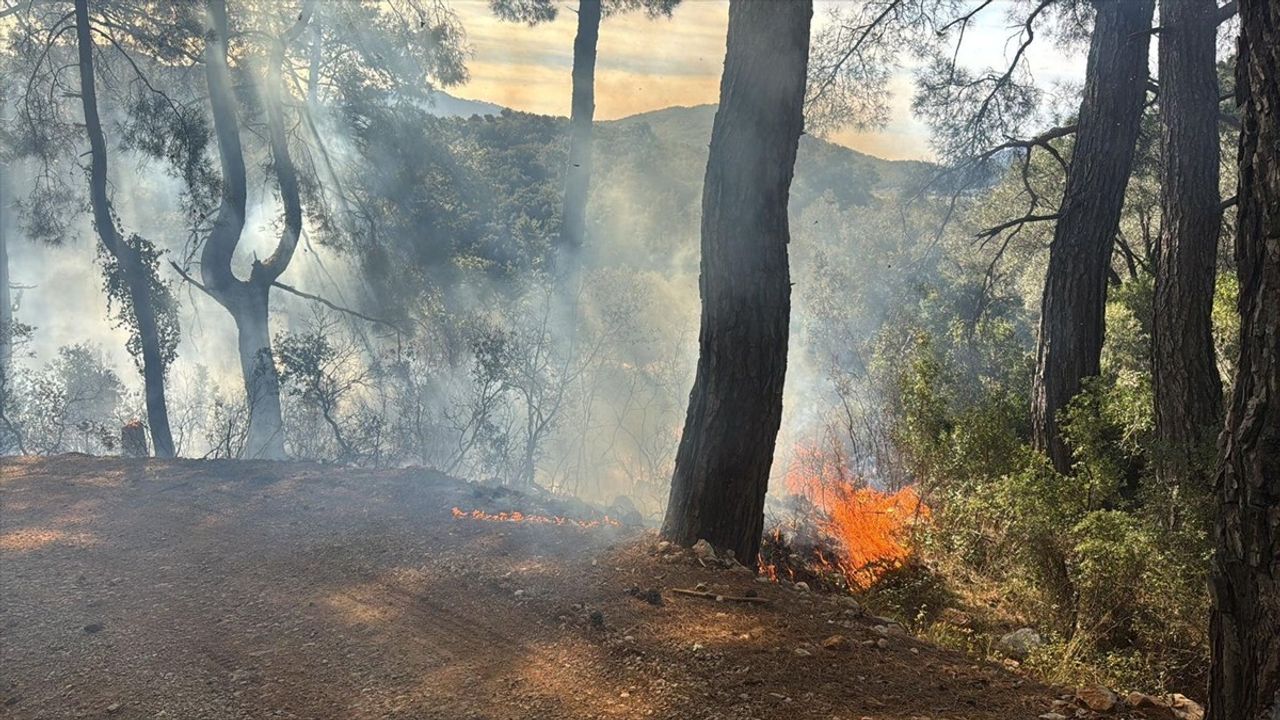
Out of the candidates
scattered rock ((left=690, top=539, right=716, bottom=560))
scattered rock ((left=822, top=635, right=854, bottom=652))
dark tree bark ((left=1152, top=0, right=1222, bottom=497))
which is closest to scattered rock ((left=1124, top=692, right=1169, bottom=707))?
scattered rock ((left=822, top=635, right=854, bottom=652))

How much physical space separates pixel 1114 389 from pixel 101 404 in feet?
67.7

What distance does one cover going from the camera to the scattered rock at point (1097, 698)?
299 cm

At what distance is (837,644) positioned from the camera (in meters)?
3.55

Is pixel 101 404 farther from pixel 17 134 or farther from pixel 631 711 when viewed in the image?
pixel 631 711

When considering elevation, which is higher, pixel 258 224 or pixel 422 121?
pixel 422 121

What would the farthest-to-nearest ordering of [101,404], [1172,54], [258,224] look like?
[258,224] → [101,404] → [1172,54]

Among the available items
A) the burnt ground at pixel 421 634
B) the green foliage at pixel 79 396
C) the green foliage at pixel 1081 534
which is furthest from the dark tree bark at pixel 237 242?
the green foliage at pixel 1081 534

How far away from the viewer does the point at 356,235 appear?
14953 millimetres

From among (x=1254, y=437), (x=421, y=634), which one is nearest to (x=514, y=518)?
(x=421, y=634)

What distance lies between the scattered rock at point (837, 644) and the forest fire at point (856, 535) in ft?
6.76

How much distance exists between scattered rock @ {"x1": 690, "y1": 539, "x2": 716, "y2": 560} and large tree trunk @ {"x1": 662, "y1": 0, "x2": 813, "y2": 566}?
10 cm

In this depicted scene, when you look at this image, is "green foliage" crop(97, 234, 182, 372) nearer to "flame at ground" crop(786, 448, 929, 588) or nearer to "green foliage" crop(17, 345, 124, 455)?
"green foliage" crop(17, 345, 124, 455)

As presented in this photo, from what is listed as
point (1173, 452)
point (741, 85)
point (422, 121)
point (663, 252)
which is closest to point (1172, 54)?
point (1173, 452)

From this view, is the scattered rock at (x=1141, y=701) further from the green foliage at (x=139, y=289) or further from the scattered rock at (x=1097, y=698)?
the green foliage at (x=139, y=289)
